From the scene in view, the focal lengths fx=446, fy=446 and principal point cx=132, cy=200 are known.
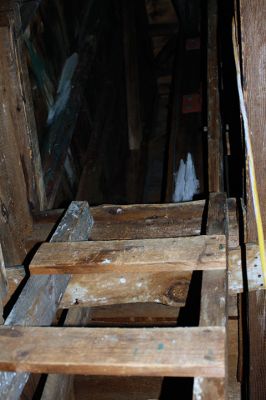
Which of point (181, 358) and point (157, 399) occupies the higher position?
point (181, 358)

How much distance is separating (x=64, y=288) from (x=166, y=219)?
2.01 feet

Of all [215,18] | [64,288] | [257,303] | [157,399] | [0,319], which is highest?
[215,18]

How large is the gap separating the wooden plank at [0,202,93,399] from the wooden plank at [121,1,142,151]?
359 centimetres

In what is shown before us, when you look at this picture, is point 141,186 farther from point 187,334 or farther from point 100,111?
point 187,334

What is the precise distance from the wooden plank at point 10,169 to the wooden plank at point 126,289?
0.54 metres

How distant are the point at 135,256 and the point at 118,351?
44 centimetres

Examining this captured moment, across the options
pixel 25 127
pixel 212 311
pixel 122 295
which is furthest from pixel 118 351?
pixel 25 127

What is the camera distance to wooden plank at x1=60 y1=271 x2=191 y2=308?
6.07 feet

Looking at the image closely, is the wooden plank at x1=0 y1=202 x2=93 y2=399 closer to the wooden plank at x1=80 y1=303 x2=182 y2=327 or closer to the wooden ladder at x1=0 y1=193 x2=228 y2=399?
the wooden ladder at x1=0 y1=193 x2=228 y2=399

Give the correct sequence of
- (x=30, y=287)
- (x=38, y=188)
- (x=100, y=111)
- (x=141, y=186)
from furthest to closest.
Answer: (x=141, y=186), (x=100, y=111), (x=38, y=188), (x=30, y=287)

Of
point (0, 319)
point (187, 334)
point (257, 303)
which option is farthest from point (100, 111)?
point (187, 334)

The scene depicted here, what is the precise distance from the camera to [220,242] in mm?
1587

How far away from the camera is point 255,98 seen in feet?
5.48

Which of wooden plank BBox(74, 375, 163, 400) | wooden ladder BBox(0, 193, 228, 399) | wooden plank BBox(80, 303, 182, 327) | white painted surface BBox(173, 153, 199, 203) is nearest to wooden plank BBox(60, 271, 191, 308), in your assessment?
wooden ladder BBox(0, 193, 228, 399)
